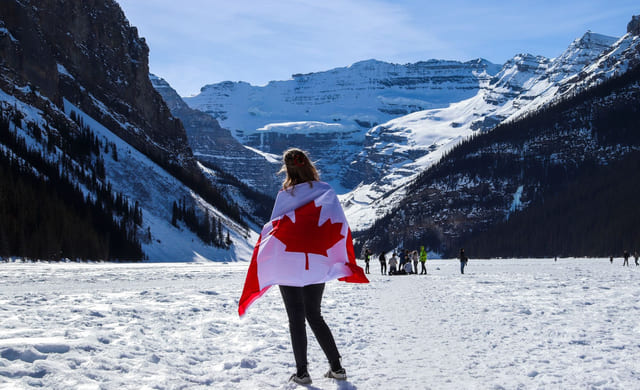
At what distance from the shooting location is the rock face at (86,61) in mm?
127438

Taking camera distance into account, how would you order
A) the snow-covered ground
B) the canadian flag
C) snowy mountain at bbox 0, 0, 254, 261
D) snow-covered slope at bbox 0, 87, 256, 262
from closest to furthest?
the snow-covered ground < the canadian flag < snowy mountain at bbox 0, 0, 254, 261 < snow-covered slope at bbox 0, 87, 256, 262

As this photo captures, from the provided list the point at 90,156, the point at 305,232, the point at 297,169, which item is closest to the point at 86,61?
the point at 90,156

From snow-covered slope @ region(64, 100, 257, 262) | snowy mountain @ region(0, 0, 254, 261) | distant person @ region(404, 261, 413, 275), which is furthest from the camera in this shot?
snow-covered slope @ region(64, 100, 257, 262)

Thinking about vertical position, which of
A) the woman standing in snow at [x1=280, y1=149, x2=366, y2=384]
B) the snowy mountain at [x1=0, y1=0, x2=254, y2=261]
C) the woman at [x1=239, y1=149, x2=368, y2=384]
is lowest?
the woman standing in snow at [x1=280, y1=149, x2=366, y2=384]

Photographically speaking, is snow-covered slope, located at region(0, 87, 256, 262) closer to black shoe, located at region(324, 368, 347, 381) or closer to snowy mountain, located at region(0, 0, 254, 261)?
snowy mountain, located at region(0, 0, 254, 261)

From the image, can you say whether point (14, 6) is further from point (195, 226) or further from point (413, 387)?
point (413, 387)

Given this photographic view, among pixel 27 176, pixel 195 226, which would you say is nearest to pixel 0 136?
pixel 27 176

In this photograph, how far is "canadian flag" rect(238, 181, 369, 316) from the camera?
7504mm

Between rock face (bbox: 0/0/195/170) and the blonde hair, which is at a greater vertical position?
rock face (bbox: 0/0/195/170)

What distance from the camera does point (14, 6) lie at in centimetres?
12781

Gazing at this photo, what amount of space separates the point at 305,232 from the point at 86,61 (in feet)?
591

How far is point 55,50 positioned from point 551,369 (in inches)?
6757

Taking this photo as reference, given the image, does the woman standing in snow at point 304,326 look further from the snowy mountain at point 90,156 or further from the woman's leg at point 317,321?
the snowy mountain at point 90,156

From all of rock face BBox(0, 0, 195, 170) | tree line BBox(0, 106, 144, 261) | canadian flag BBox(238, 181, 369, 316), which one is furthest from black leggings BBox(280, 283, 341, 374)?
rock face BBox(0, 0, 195, 170)
